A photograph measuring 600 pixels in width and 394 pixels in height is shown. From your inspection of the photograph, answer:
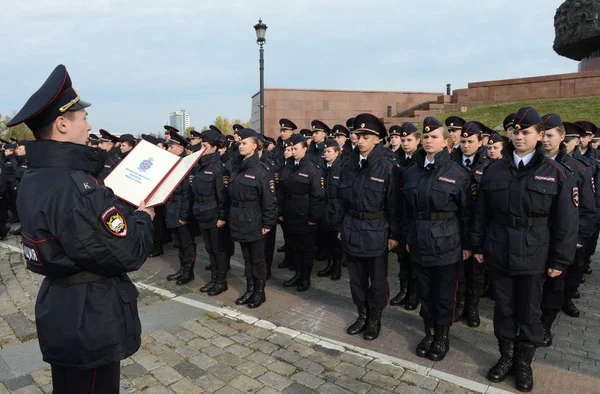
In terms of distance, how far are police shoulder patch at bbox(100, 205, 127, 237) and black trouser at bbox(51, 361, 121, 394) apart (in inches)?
30.5

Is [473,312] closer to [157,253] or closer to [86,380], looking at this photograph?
[86,380]

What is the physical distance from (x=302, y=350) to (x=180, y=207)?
3.27 meters

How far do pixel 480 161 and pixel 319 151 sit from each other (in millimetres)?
3492

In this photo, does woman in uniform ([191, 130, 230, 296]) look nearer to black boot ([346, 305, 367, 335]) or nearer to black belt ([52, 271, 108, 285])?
black boot ([346, 305, 367, 335])

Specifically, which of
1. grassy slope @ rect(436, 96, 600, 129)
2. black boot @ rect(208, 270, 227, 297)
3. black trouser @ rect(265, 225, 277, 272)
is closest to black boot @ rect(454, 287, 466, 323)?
black trouser @ rect(265, 225, 277, 272)

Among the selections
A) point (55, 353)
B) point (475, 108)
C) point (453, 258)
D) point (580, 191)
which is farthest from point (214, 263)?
point (475, 108)

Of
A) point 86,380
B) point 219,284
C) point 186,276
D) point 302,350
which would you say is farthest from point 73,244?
point 186,276

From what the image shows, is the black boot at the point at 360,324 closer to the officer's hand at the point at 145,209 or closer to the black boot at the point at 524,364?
the black boot at the point at 524,364

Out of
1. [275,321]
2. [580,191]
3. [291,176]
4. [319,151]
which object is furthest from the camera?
[319,151]

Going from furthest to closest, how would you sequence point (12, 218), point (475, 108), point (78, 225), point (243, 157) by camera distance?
point (475, 108) → point (12, 218) → point (243, 157) → point (78, 225)

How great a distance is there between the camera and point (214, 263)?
613 centimetres

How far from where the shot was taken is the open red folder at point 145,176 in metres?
2.67

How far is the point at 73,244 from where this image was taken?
2012 millimetres

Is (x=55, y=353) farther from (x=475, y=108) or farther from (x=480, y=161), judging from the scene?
(x=475, y=108)
